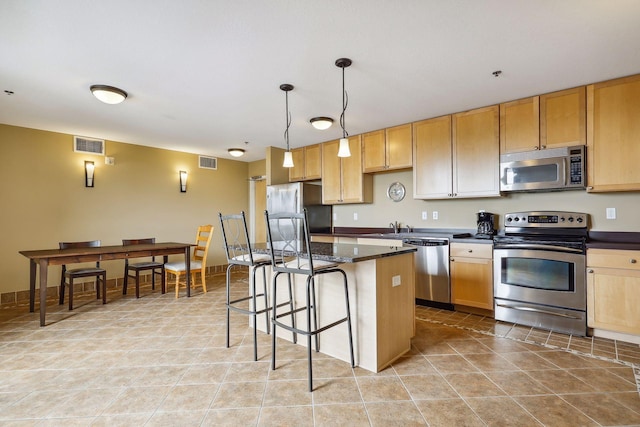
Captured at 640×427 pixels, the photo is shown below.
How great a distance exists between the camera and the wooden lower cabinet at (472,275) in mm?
3416

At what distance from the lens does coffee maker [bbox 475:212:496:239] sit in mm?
3725

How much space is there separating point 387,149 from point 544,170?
1864 millimetres

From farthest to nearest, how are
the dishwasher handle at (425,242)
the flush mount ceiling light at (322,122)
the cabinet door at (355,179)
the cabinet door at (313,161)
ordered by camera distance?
the cabinet door at (313,161)
the cabinet door at (355,179)
the flush mount ceiling light at (322,122)
the dishwasher handle at (425,242)

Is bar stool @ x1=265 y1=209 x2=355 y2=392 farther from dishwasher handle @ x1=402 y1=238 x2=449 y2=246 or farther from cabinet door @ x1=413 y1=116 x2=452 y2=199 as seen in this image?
cabinet door @ x1=413 y1=116 x2=452 y2=199

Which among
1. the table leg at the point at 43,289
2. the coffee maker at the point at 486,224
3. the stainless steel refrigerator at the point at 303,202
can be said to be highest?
the stainless steel refrigerator at the point at 303,202

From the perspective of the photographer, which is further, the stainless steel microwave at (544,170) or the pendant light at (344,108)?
the stainless steel microwave at (544,170)

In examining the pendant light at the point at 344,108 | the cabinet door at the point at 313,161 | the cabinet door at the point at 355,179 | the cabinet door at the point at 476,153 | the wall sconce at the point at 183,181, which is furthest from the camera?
the wall sconce at the point at 183,181

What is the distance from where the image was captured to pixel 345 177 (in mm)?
4941

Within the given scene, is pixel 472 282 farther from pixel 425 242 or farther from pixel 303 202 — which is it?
pixel 303 202

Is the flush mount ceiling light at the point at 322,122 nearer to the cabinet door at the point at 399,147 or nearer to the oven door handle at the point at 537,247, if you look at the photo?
the cabinet door at the point at 399,147

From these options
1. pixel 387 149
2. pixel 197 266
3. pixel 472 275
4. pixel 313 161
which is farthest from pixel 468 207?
pixel 197 266

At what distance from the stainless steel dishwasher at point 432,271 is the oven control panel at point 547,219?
77 cm

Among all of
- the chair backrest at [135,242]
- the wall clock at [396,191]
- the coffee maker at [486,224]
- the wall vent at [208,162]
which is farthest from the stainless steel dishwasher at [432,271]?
the wall vent at [208,162]

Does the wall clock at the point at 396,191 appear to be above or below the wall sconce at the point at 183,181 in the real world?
below
